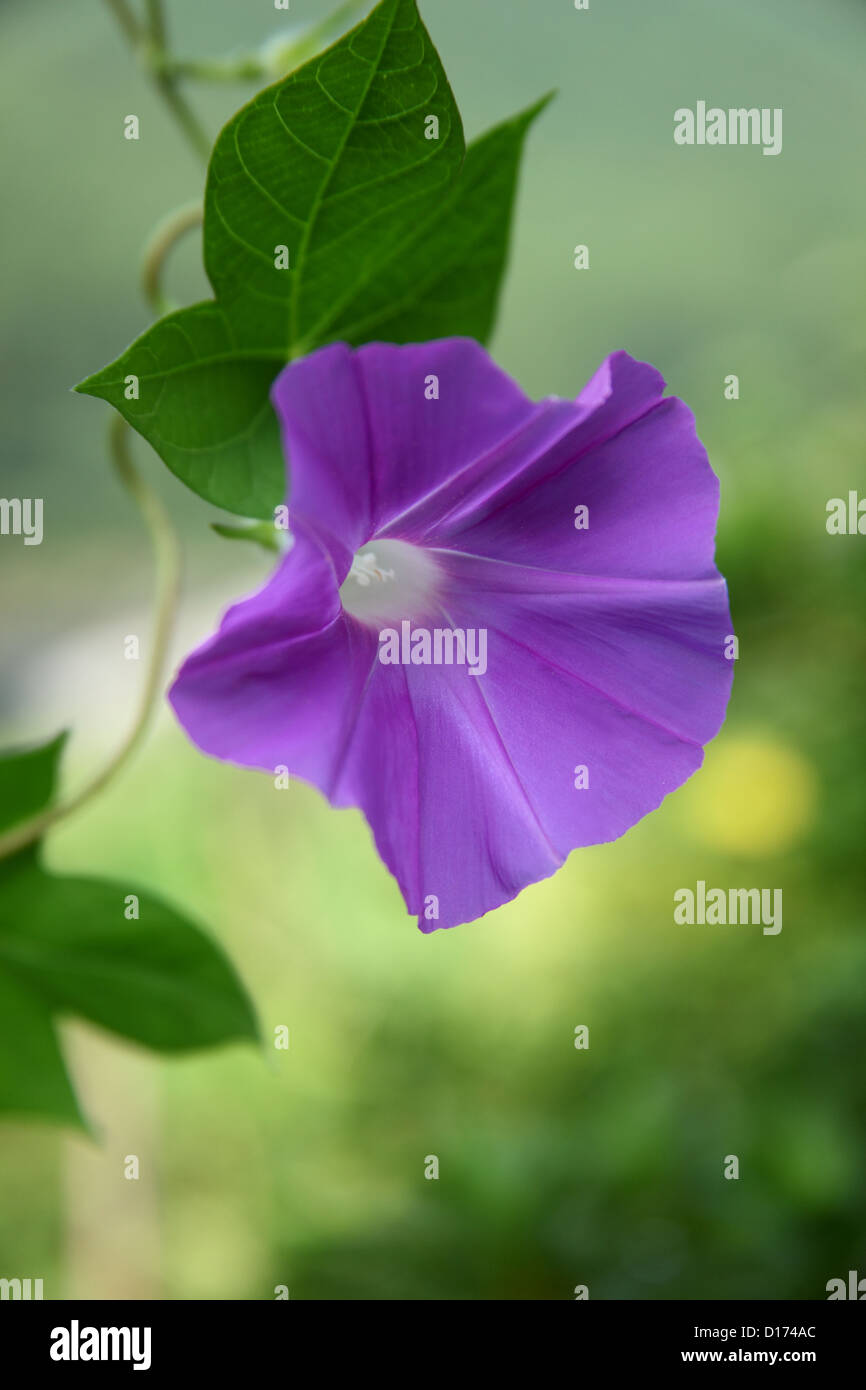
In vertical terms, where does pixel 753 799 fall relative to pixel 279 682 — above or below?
above

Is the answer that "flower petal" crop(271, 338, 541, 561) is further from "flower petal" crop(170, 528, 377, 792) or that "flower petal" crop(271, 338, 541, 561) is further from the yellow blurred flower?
the yellow blurred flower

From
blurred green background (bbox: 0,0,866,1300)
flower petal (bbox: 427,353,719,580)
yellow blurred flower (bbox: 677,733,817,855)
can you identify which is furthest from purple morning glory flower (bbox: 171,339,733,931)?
yellow blurred flower (bbox: 677,733,817,855)

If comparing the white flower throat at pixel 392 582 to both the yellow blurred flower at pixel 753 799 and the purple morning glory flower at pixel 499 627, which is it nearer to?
the purple morning glory flower at pixel 499 627

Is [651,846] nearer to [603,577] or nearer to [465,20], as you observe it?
[603,577]

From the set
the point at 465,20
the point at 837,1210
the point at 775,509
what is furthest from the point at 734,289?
the point at 837,1210

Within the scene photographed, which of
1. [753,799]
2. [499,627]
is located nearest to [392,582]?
[499,627]

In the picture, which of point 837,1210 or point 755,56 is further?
point 755,56

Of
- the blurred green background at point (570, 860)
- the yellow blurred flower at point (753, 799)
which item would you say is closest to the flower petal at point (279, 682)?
the blurred green background at point (570, 860)

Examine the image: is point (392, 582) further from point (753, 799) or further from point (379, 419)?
point (753, 799)
